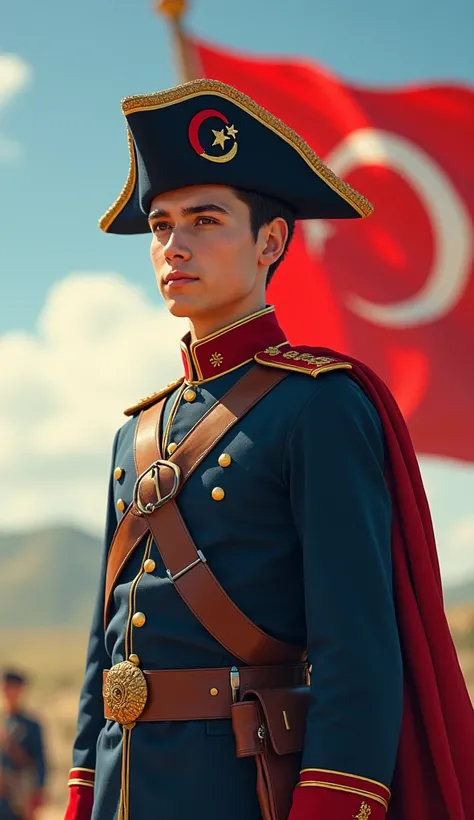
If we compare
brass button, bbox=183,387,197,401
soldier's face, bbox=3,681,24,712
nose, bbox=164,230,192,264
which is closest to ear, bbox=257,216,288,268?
nose, bbox=164,230,192,264

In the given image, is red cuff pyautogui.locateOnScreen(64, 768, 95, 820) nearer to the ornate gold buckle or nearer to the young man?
the young man

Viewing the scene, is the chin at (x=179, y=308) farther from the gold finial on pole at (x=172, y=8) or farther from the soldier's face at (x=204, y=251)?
the gold finial on pole at (x=172, y=8)

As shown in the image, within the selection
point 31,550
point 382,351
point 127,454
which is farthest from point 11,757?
point 31,550

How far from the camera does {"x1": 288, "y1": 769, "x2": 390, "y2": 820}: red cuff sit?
244 cm

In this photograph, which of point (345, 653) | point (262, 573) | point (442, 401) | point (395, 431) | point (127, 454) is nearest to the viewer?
point (345, 653)

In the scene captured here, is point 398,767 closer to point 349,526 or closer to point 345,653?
point 345,653

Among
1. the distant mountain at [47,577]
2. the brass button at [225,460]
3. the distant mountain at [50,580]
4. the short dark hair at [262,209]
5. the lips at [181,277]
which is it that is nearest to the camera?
the brass button at [225,460]

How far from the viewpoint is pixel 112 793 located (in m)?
2.76

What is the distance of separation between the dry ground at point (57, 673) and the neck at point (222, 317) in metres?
13.2

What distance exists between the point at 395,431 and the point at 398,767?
0.75 meters

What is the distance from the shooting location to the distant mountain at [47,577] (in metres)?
113

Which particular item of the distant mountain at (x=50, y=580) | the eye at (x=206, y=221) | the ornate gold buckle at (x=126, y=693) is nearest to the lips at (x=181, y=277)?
the eye at (x=206, y=221)

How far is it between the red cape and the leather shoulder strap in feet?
0.87

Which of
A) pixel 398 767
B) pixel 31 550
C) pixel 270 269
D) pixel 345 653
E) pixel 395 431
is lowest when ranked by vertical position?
pixel 398 767
